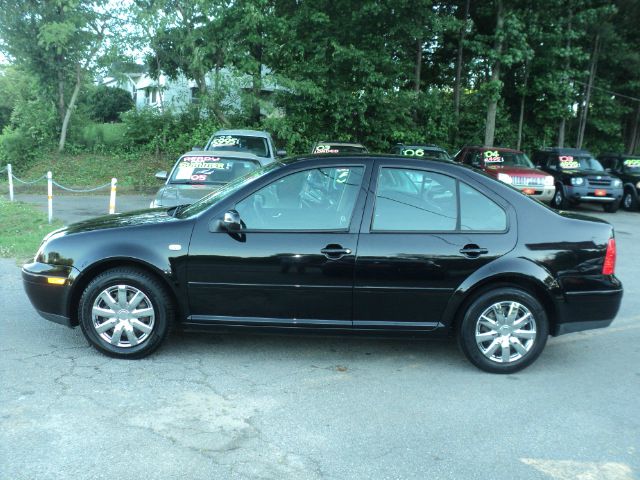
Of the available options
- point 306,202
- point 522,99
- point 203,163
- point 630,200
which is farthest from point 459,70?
point 306,202

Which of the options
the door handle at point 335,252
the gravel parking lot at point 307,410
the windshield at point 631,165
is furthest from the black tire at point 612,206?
the door handle at point 335,252

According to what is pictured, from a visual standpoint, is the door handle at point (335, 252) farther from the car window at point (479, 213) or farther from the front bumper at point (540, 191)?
the front bumper at point (540, 191)

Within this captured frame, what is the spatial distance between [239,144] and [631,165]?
12.4 meters

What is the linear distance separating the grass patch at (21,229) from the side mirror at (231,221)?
4108mm

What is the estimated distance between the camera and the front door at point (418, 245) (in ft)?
14.5

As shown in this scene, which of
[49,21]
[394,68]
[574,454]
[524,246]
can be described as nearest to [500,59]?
[394,68]

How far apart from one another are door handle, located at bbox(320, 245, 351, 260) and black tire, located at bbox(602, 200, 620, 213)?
1459cm

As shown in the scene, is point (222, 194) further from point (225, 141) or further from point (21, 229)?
point (225, 141)

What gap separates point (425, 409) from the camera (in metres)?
3.94

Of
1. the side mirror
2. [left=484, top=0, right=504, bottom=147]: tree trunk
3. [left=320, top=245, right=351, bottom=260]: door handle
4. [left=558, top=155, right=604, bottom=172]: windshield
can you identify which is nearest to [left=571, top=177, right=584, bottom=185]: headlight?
[left=558, top=155, right=604, bottom=172]: windshield

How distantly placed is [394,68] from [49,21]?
12.1 metres

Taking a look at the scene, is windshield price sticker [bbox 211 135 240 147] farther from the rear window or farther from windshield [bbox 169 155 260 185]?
the rear window

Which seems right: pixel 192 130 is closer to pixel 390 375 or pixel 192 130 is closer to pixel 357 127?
pixel 357 127

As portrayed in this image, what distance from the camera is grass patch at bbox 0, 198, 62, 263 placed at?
8.56m
